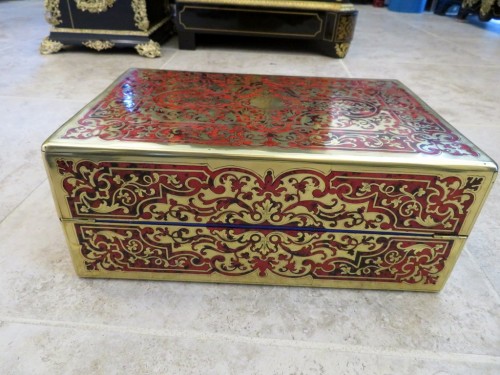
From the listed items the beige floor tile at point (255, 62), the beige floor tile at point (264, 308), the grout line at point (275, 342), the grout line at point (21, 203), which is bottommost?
the beige floor tile at point (255, 62)

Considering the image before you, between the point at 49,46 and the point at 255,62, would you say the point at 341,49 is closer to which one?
the point at 255,62

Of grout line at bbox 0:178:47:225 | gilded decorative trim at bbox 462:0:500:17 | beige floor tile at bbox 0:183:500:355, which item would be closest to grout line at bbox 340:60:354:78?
beige floor tile at bbox 0:183:500:355

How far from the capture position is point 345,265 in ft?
2.25

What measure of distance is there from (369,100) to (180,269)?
524 millimetres

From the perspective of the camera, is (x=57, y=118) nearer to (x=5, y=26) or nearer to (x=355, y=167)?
(x=355, y=167)

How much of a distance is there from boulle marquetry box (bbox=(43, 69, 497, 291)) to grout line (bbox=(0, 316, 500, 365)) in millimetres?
108

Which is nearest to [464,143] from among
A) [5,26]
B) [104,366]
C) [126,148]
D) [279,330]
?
[279,330]

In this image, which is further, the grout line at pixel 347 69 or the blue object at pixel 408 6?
the blue object at pixel 408 6

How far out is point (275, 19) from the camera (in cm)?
203

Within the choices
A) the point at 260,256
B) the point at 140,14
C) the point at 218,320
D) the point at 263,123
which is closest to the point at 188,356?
the point at 218,320

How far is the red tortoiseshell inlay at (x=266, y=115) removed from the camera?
0.62 metres

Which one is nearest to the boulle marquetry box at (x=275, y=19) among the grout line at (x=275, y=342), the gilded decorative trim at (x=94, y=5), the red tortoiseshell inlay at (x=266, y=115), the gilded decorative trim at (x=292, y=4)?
the gilded decorative trim at (x=292, y=4)

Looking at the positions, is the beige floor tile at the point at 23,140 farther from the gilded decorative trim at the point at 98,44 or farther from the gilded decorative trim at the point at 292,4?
the gilded decorative trim at the point at 292,4

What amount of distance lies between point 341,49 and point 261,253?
5.60ft
